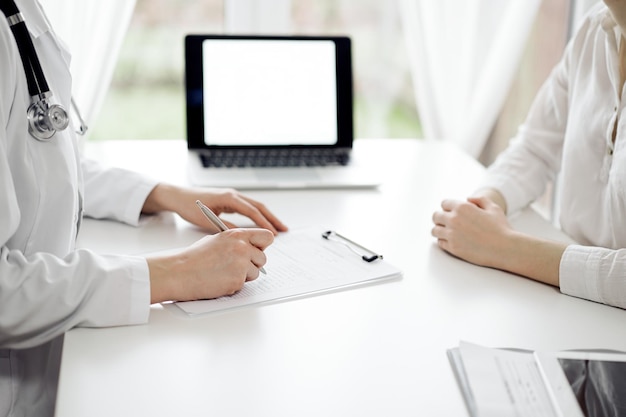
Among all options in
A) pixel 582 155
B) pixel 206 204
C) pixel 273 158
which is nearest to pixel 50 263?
pixel 206 204

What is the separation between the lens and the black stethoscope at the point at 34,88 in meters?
1.06

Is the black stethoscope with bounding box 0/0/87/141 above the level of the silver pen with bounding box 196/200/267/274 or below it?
above

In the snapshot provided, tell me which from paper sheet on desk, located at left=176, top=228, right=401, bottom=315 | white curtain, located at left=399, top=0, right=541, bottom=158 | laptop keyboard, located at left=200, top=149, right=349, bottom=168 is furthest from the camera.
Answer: white curtain, located at left=399, top=0, right=541, bottom=158

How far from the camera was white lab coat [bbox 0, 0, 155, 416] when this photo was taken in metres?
1.02

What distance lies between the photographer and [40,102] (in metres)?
1.08

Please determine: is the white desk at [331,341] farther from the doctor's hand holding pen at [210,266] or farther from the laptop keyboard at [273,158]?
the laptop keyboard at [273,158]

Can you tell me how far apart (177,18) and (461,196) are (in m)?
1.31

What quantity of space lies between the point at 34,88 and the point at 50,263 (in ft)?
0.76

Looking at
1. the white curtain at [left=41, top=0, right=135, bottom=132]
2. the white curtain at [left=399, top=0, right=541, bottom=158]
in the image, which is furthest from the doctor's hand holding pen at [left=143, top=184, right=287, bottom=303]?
the white curtain at [left=399, top=0, right=541, bottom=158]

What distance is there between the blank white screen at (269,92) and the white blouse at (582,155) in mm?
437

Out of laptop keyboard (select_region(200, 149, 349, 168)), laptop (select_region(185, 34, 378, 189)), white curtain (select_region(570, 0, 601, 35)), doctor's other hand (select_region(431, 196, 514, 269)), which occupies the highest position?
white curtain (select_region(570, 0, 601, 35))

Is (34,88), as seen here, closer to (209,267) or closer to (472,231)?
(209,267)

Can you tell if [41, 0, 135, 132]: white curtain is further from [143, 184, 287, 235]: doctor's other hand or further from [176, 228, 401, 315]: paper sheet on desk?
[176, 228, 401, 315]: paper sheet on desk

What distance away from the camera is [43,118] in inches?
42.5
